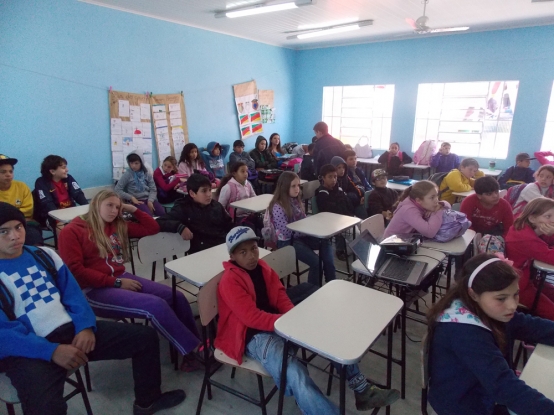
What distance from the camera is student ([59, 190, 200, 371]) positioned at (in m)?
1.98

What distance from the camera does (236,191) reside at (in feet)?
12.5

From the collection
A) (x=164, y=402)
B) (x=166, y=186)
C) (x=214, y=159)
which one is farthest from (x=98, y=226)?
(x=214, y=159)

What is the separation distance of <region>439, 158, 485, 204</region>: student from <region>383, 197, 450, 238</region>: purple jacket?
189 centimetres

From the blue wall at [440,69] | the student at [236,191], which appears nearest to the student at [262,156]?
the blue wall at [440,69]

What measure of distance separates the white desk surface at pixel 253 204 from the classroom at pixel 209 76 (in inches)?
37.2

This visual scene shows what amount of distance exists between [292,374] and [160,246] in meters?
1.28

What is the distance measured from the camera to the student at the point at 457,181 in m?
4.26

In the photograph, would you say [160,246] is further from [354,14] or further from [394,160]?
[394,160]

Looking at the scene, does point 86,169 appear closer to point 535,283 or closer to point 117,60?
point 117,60

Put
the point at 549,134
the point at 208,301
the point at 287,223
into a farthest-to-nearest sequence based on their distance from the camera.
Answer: the point at 549,134 < the point at 287,223 < the point at 208,301

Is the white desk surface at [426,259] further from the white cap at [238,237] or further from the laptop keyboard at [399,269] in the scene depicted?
the white cap at [238,237]

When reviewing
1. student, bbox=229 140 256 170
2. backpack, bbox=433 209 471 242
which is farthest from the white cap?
student, bbox=229 140 256 170

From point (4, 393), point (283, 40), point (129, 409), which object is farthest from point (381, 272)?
point (283, 40)

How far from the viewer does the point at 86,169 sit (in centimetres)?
477
